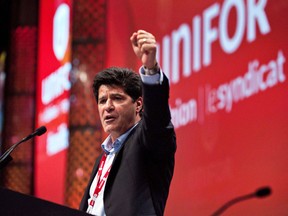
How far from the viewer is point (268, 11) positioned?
12.0 ft

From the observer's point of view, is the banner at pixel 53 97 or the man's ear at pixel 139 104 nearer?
the man's ear at pixel 139 104

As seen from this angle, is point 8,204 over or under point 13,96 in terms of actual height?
under

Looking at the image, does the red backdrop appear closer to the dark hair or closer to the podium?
the dark hair

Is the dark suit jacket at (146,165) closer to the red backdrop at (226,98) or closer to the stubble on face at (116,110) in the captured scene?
the stubble on face at (116,110)

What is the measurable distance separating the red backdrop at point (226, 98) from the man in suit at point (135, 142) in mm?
1443

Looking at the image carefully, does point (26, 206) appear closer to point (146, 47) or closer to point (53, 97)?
point (146, 47)

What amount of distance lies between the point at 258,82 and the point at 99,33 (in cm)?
187

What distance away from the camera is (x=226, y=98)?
153 inches

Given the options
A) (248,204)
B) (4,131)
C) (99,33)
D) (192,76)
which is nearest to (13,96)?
(4,131)

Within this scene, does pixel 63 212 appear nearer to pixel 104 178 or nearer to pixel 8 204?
pixel 8 204

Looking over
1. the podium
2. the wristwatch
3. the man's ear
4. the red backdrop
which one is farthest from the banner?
the podium

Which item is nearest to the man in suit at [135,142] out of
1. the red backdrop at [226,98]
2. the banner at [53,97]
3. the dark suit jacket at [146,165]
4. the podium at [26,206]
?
the dark suit jacket at [146,165]

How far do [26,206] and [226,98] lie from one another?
2314 mm

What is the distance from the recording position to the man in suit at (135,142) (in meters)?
1.98
